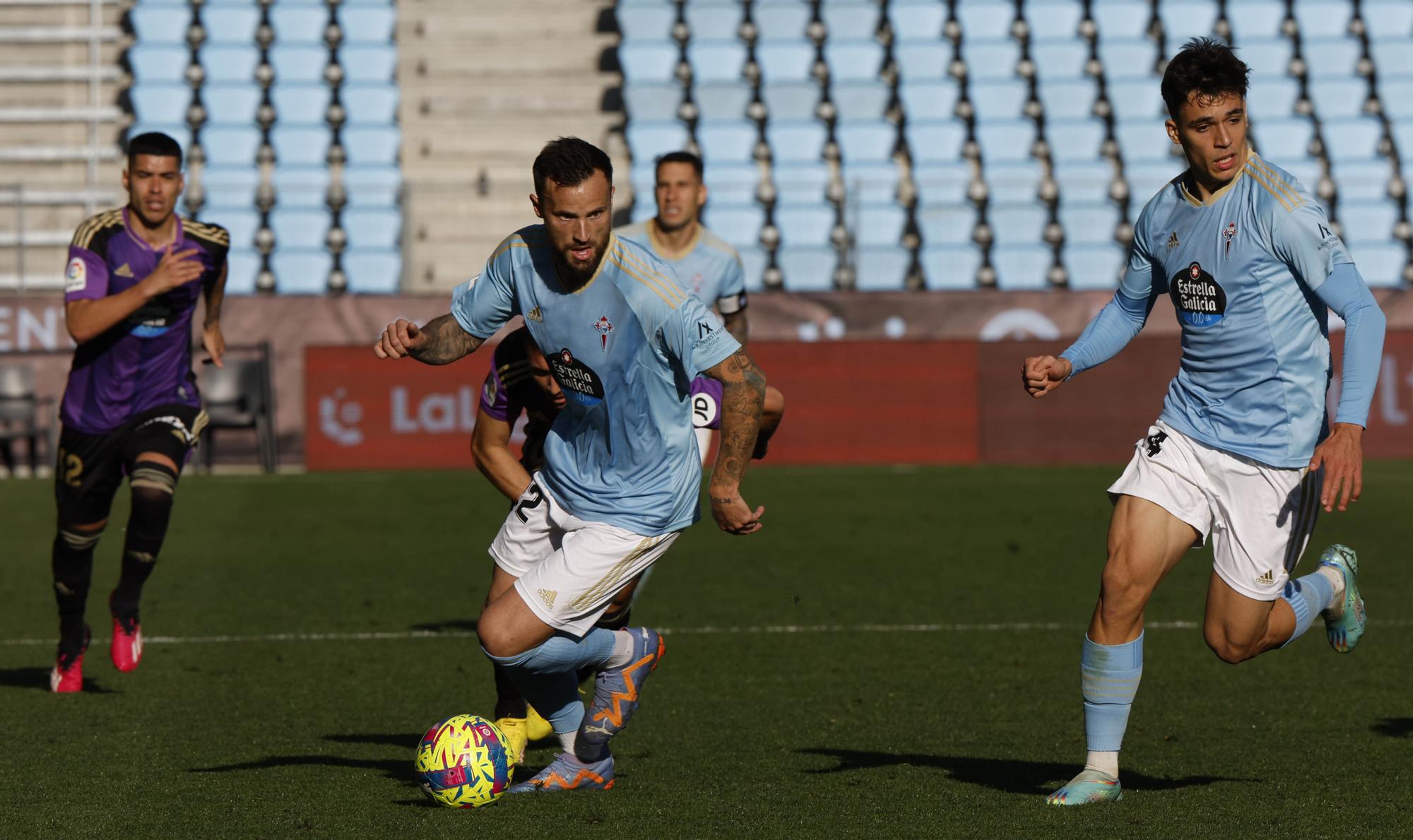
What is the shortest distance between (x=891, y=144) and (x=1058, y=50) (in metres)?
3.14

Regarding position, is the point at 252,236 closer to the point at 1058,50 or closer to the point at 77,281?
the point at 1058,50

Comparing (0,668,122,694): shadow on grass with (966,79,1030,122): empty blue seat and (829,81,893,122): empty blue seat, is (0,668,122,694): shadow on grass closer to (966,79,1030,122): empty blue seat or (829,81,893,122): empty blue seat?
(829,81,893,122): empty blue seat

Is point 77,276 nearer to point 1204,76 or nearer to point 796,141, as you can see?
point 1204,76

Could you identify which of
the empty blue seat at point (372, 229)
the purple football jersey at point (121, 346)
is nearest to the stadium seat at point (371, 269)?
the empty blue seat at point (372, 229)

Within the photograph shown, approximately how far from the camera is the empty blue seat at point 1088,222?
22.2m

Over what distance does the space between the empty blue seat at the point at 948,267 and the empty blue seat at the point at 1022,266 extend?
0.94ft

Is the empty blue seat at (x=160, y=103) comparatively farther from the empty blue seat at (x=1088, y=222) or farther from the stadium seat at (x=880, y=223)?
the empty blue seat at (x=1088, y=222)

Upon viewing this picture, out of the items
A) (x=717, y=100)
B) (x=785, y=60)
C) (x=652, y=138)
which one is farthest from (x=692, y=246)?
(x=785, y=60)

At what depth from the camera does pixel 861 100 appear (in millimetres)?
24359

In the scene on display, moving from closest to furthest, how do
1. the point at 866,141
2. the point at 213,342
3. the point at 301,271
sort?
1. the point at 213,342
2. the point at 301,271
3. the point at 866,141

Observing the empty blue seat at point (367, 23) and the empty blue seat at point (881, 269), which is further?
the empty blue seat at point (367, 23)

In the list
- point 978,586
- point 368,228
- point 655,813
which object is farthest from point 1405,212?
point 655,813

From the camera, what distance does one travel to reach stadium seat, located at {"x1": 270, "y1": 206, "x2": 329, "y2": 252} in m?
21.3

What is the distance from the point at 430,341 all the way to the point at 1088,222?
17.8 m
